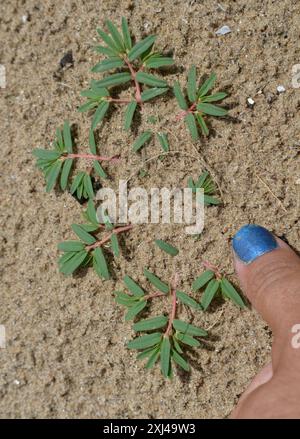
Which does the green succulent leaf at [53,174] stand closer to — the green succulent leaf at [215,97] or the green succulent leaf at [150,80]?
the green succulent leaf at [150,80]

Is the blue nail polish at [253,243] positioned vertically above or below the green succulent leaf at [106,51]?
below

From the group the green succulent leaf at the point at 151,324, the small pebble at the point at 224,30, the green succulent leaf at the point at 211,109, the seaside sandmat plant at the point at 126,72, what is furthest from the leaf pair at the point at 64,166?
the small pebble at the point at 224,30

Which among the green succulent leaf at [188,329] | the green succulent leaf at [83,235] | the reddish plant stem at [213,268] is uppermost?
the green succulent leaf at [83,235]

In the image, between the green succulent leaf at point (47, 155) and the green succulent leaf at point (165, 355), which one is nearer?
the green succulent leaf at point (165, 355)

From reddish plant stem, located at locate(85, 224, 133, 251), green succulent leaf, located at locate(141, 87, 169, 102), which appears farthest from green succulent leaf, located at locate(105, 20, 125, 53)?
reddish plant stem, located at locate(85, 224, 133, 251)

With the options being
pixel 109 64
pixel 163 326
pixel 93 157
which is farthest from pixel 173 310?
pixel 109 64

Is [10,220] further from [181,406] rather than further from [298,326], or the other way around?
[298,326]

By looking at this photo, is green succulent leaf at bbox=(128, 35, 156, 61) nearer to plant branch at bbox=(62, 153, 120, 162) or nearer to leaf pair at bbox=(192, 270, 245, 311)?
plant branch at bbox=(62, 153, 120, 162)
